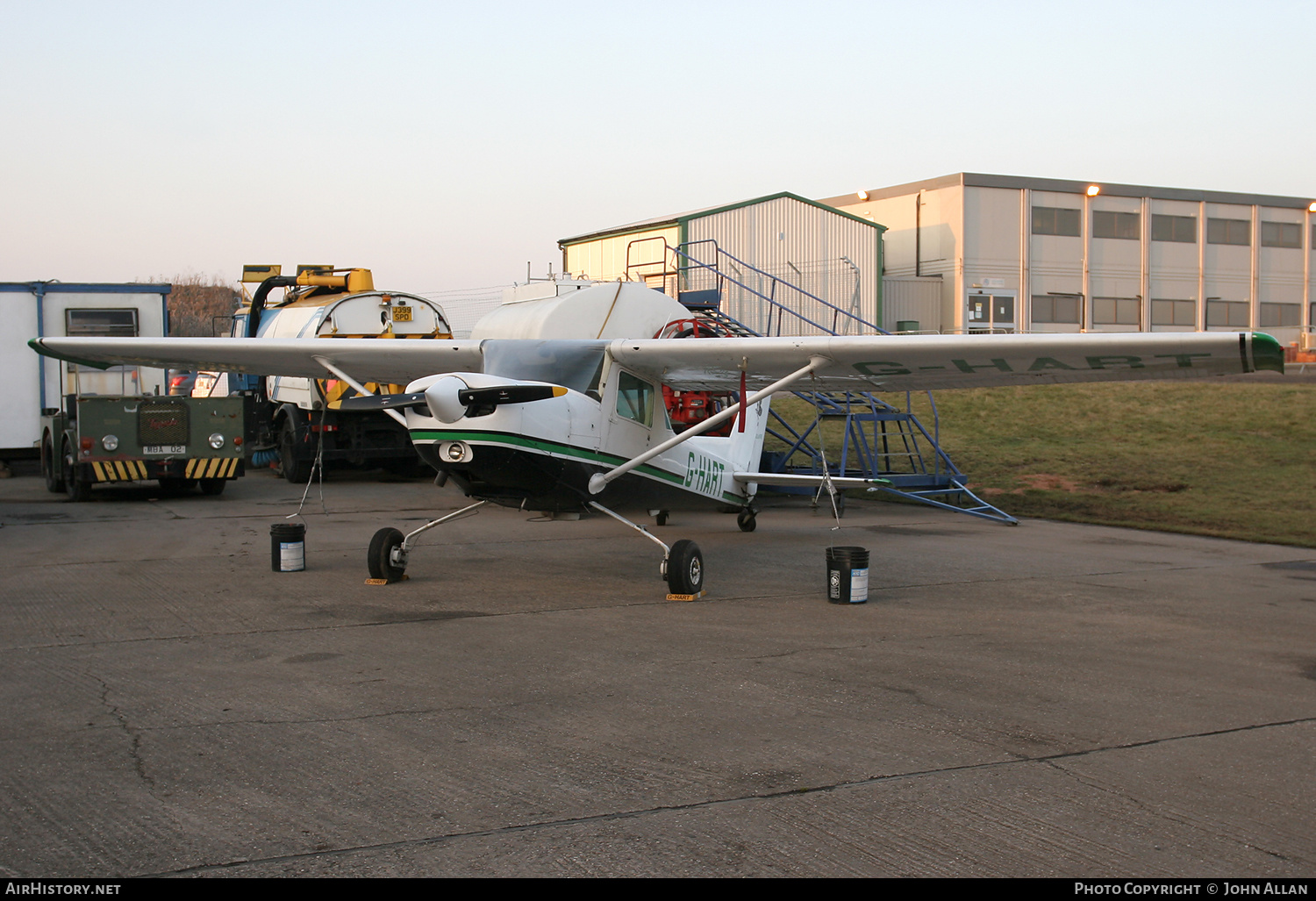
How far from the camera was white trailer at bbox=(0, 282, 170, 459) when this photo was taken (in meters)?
19.5

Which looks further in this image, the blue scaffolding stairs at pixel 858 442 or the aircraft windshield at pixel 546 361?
the blue scaffolding stairs at pixel 858 442

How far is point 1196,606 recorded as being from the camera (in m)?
9.17

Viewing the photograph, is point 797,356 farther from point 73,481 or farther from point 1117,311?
point 1117,311

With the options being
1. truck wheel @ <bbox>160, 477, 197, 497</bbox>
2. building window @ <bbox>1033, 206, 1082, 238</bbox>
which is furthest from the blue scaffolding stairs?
building window @ <bbox>1033, 206, 1082, 238</bbox>

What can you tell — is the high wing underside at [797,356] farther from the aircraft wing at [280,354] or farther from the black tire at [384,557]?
the black tire at [384,557]

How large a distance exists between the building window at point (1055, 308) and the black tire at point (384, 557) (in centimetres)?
3229

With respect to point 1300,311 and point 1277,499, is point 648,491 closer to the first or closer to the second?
point 1277,499

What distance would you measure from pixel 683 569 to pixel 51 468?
13403 millimetres

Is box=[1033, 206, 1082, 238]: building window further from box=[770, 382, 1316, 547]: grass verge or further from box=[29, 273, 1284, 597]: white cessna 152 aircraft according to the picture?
box=[29, 273, 1284, 597]: white cessna 152 aircraft

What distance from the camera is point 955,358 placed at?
9523mm

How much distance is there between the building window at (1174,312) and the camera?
39875 mm

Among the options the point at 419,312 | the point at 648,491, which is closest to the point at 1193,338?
the point at 648,491

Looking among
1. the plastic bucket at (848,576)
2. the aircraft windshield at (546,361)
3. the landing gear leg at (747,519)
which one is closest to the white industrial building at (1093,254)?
the landing gear leg at (747,519)
